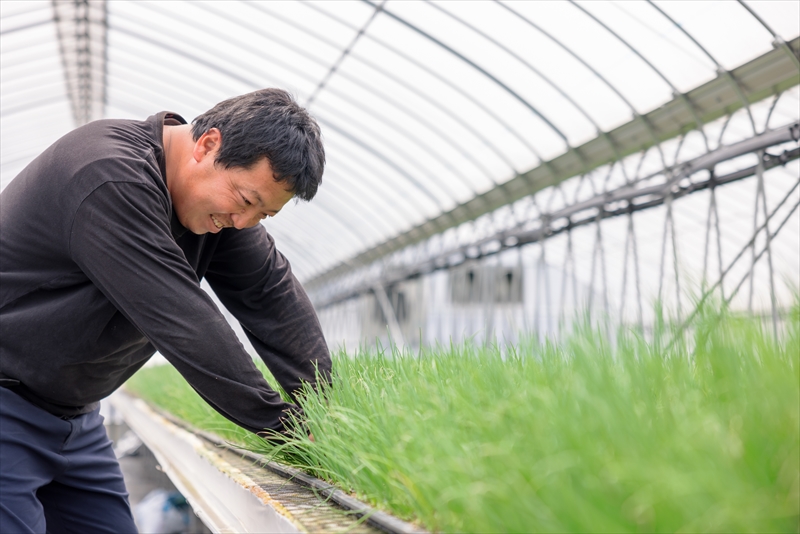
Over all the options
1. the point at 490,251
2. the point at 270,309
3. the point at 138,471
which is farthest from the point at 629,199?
the point at 270,309

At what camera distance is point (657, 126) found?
743cm

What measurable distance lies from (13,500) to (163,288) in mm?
653

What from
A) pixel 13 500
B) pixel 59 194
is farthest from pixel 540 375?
pixel 13 500

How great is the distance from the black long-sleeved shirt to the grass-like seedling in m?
0.34

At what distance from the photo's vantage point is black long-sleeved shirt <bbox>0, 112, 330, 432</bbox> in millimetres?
1463

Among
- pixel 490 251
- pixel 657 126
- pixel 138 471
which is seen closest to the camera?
pixel 138 471

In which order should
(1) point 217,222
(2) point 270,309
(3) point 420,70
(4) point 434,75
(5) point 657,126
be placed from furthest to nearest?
(3) point 420,70 < (4) point 434,75 < (5) point 657,126 < (2) point 270,309 < (1) point 217,222

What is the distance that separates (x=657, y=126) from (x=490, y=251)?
4299 millimetres

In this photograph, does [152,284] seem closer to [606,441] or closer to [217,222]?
[217,222]

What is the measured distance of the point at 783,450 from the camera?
0.85m

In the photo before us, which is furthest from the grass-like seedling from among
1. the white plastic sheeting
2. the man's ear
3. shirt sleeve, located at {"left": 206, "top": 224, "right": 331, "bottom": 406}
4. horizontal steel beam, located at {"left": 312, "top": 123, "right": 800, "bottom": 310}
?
horizontal steel beam, located at {"left": 312, "top": 123, "right": 800, "bottom": 310}

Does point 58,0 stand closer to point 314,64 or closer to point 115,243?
point 314,64

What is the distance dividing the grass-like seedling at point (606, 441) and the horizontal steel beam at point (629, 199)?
17.1 feet

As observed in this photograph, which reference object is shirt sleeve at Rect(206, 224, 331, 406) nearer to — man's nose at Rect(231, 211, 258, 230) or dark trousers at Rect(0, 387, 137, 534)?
man's nose at Rect(231, 211, 258, 230)
